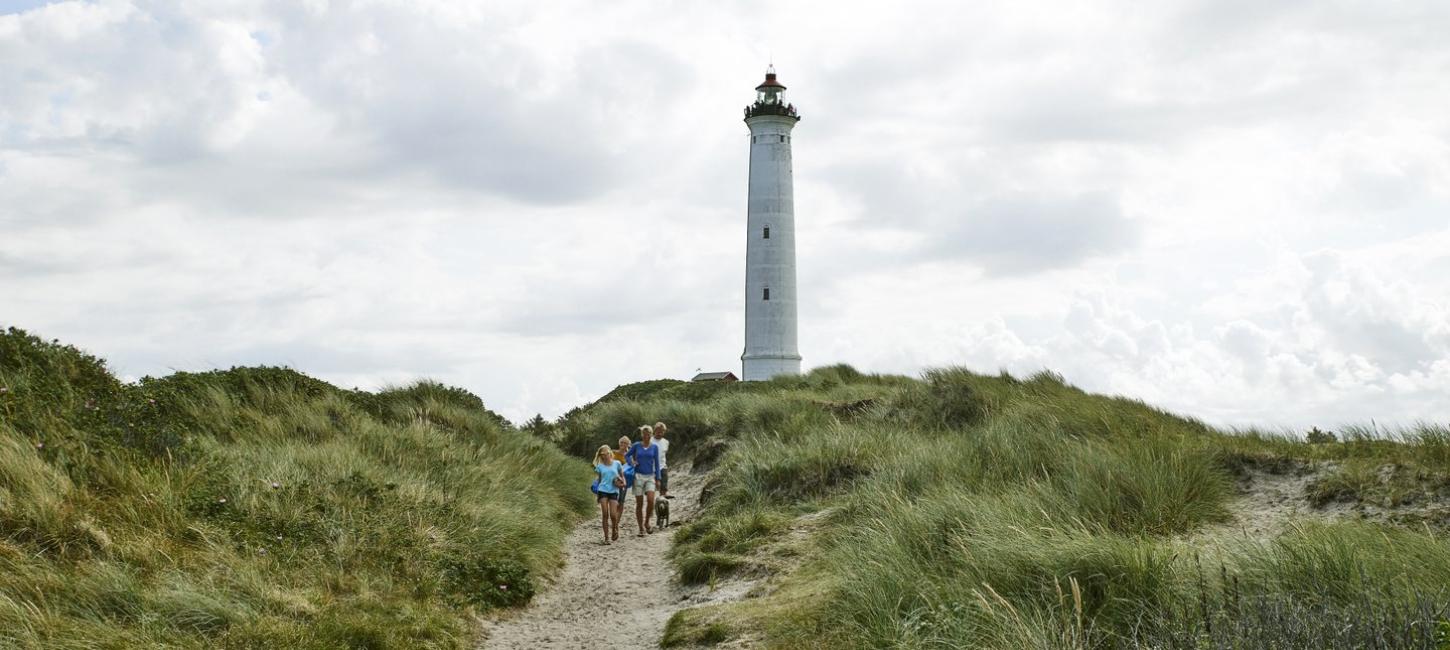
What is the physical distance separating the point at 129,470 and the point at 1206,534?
10.5 m

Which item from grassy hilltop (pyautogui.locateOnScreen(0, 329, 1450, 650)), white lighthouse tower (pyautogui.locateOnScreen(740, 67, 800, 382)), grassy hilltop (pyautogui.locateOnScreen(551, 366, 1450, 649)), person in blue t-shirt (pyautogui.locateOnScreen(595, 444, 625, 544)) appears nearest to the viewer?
grassy hilltop (pyautogui.locateOnScreen(551, 366, 1450, 649))

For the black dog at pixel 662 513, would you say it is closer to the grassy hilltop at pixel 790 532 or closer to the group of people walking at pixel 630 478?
the group of people walking at pixel 630 478

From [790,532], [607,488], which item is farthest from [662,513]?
[790,532]

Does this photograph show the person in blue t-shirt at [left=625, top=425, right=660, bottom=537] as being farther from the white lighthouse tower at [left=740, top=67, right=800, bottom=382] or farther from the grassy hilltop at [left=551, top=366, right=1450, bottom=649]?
the white lighthouse tower at [left=740, top=67, right=800, bottom=382]

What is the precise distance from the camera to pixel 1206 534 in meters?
9.35

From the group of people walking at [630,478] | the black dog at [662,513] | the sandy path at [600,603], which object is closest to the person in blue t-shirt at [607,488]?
the group of people walking at [630,478]

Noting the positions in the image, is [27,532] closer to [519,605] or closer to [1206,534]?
A: [519,605]

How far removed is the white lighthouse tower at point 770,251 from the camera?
4594 cm

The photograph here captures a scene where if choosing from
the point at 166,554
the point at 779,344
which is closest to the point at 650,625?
the point at 166,554

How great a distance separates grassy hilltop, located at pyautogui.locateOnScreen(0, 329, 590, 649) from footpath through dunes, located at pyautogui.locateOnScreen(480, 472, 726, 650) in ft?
1.08

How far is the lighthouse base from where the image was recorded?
46.2 metres

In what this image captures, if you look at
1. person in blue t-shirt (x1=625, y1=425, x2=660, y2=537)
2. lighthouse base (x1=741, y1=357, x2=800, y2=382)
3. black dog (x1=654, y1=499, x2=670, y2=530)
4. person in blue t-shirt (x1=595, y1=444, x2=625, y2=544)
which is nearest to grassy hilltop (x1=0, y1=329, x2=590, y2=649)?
person in blue t-shirt (x1=595, y1=444, x2=625, y2=544)

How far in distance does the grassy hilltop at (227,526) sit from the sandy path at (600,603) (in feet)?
1.16

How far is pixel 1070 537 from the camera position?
791cm
